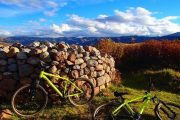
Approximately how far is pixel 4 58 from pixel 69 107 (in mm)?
2525

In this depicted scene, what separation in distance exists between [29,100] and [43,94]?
0.50 meters

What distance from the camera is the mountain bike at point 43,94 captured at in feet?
31.9

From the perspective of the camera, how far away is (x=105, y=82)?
41.7 ft

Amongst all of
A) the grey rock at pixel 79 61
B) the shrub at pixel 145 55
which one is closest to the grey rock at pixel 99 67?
the grey rock at pixel 79 61

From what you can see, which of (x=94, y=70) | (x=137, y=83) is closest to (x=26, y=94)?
(x=94, y=70)

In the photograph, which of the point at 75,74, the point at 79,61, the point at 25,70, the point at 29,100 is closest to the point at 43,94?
the point at 29,100

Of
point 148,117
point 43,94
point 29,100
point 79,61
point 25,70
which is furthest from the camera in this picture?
point 79,61

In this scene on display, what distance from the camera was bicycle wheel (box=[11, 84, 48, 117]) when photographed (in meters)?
9.70

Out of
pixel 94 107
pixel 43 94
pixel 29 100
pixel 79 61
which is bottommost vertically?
pixel 94 107

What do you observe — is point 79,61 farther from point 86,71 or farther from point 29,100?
point 29,100

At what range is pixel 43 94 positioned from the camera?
9875 mm

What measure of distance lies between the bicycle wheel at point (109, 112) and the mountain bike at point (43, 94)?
171 cm

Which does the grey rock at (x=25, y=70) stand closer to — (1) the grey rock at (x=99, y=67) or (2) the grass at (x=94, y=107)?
(2) the grass at (x=94, y=107)

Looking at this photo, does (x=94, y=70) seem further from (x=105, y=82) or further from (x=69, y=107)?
(x=69, y=107)
